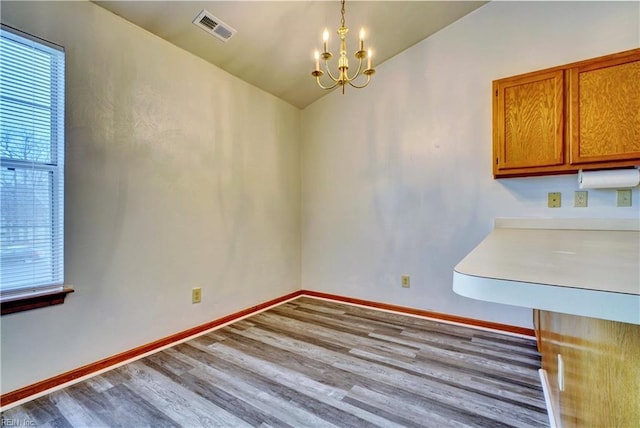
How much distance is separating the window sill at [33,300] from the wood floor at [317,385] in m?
0.52

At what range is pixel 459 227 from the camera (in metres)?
2.65

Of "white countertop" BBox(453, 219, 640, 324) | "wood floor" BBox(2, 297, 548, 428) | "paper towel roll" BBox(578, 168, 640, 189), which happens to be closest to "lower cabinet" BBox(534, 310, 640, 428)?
"white countertop" BBox(453, 219, 640, 324)

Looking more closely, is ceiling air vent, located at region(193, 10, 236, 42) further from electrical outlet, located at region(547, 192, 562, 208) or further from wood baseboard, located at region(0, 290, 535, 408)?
electrical outlet, located at region(547, 192, 562, 208)

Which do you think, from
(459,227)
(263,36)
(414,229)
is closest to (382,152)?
(414,229)

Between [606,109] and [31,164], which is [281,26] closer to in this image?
[31,164]

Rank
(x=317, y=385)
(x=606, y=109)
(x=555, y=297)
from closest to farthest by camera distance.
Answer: (x=555, y=297)
(x=317, y=385)
(x=606, y=109)

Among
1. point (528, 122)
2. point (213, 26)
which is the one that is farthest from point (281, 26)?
point (528, 122)

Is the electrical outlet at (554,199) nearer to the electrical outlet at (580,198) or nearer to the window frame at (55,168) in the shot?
the electrical outlet at (580,198)

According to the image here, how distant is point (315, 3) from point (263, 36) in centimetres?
50

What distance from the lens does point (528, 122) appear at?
2.13 m

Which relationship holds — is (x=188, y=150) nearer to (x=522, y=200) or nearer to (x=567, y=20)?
(x=522, y=200)

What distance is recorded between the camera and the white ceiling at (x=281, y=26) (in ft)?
6.64

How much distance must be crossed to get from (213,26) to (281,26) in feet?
1.76

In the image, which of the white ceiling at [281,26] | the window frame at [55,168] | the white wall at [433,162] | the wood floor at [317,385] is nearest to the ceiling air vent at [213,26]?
the white ceiling at [281,26]
